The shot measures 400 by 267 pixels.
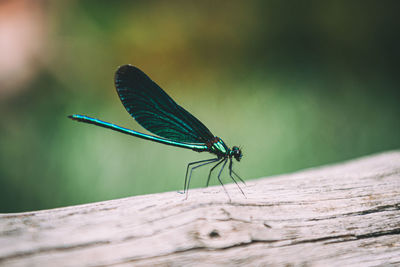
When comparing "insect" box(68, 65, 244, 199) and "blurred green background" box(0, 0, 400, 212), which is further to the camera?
"blurred green background" box(0, 0, 400, 212)

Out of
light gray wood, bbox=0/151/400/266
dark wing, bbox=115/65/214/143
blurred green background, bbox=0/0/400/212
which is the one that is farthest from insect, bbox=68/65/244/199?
blurred green background, bbox=0/0/400/212

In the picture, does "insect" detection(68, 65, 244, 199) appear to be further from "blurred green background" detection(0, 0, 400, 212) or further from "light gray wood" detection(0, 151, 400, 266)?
"blurred green background" detection(0, 0, 400, 212)

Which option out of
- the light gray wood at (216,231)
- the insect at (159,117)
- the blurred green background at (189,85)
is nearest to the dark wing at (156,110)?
the insect at (159,117)

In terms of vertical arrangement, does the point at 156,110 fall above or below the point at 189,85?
below

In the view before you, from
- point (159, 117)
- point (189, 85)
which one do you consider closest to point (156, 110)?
point (159, 117)

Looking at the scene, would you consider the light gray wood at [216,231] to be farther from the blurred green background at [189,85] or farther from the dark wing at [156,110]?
the blurred green background at [189,85]

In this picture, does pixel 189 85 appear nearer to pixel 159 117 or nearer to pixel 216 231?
pixel 159 117
